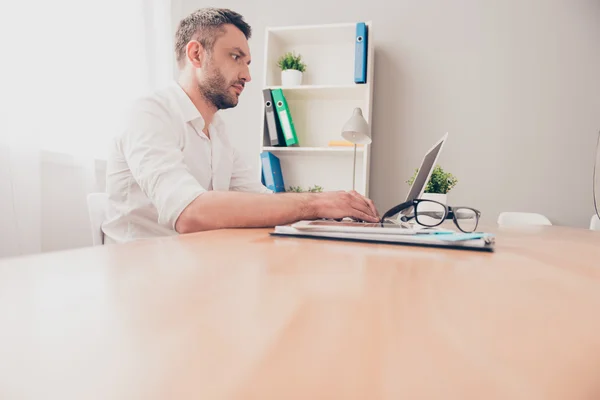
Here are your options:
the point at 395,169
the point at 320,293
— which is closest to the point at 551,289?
the point at 320,293

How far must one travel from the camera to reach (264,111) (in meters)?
2.62

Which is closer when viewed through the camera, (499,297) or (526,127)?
(499,297)

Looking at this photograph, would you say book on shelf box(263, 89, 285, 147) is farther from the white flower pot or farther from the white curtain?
the white curtain

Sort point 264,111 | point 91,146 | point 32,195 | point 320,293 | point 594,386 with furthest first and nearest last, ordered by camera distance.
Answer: point 264,111 → point 91,146 → point 32,195 → point 320,293 → point 594,386

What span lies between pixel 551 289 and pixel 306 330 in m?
0.27

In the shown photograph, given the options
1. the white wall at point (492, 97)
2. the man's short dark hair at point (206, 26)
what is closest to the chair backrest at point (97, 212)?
the man's short dark hair at point (206, 26)

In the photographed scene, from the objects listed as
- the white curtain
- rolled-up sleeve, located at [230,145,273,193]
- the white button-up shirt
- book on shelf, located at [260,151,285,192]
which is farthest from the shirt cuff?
book on shelf, located at [260,151,285,192]

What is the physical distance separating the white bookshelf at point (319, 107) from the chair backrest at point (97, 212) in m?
1.33

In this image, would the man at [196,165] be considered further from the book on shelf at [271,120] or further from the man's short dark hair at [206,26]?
the book on shelf at [271,120]

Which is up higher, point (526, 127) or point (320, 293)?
point (526, 127)

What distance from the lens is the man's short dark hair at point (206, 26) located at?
1.69 m

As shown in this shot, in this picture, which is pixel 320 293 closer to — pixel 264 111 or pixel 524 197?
pixel 264 111

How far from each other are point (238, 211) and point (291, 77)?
1.81 metres

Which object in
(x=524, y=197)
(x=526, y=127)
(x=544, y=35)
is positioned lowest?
(x=524, y=197)
